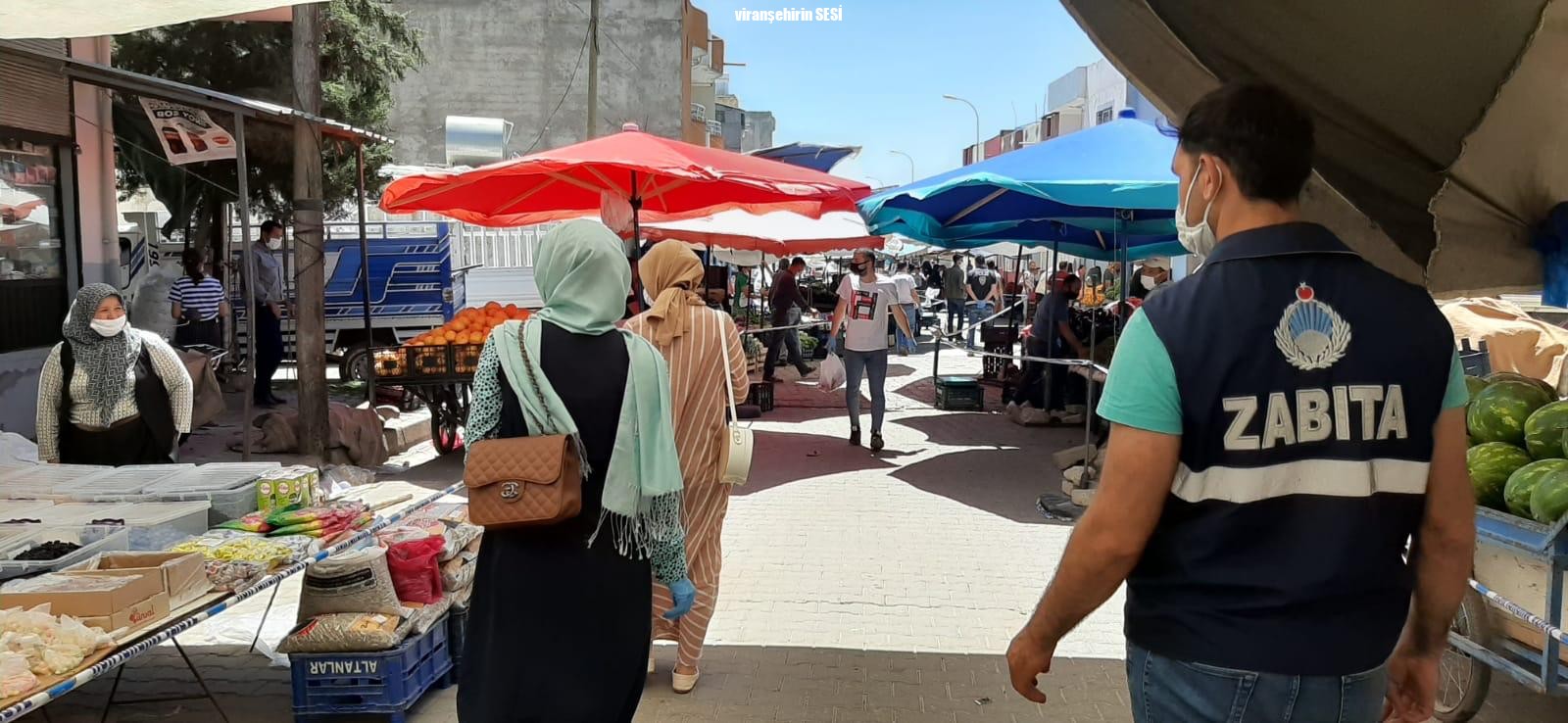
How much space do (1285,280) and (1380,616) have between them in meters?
0.66

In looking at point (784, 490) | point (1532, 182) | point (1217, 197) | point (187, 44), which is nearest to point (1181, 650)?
point (1217, 197)

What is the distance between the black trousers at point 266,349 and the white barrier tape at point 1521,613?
12.0 meters

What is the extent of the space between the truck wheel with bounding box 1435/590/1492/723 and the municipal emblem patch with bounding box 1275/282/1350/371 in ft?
8.71

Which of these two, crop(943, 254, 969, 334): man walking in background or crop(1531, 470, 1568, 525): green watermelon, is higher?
crop(943, 254, 969, 334): man walking in background

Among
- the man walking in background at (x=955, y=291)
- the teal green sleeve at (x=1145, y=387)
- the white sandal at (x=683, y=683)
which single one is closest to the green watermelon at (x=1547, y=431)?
the teal green sleeve at (x=1145, y=387)

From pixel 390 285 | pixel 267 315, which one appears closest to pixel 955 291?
pixel 390 285

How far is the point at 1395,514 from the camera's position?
192cm

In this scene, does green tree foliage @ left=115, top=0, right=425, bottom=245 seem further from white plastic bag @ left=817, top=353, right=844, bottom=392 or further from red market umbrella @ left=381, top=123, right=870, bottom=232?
white plastic bag @ left=817, top=353, right=844, bottom=392

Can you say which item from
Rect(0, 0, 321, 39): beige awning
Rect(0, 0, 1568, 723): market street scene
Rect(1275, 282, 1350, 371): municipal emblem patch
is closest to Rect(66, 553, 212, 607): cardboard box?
Rect(0, 0, 1568, 723): market street scene

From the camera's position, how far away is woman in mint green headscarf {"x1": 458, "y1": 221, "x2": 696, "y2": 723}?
2873 millimetres

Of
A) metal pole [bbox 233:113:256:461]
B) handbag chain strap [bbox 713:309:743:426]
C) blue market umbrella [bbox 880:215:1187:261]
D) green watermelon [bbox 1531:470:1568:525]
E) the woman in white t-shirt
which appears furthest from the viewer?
blue market umbrella [bbox 880:215:1187:261]

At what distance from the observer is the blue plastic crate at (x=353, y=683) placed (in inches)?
162

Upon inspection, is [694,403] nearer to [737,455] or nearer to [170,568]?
[737,455]

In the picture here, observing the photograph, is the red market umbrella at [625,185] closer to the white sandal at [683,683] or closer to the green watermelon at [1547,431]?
the white sandal at [683,683]
